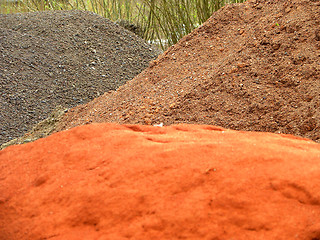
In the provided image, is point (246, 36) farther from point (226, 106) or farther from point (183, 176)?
point (183, 176)

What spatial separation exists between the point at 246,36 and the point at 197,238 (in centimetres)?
221

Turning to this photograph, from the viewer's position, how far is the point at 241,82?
2.57 m

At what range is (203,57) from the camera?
3.18 metres

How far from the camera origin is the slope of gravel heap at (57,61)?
13.3ft

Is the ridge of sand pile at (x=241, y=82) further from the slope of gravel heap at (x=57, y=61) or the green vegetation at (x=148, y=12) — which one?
the green vegetation at (x=148, y=12)

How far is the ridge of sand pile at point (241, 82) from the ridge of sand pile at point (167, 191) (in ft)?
2.73

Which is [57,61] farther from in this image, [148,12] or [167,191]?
[167,191]

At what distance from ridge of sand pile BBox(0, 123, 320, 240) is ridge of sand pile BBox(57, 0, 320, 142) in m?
0.83

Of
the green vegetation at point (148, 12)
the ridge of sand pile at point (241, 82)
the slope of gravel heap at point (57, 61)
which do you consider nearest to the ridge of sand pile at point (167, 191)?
the ridge of sand pile at point (241, 82)

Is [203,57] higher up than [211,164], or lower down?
higher up

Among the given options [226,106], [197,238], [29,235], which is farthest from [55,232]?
[226,106]

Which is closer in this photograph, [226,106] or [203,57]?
[226,106]

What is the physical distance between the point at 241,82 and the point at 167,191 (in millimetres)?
1474

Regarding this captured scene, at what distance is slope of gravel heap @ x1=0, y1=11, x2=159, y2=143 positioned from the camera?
13.3ft
